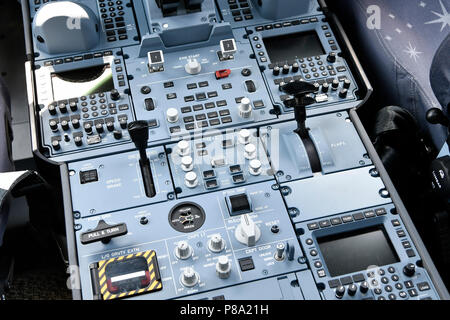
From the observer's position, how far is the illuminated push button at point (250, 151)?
2971 millimetres

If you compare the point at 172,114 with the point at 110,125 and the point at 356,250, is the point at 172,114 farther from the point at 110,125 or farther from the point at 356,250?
the point at 356,250

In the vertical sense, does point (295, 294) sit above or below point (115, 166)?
below

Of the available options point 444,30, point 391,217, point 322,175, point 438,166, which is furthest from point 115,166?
point 444,30

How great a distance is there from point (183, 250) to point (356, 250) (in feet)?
2.53

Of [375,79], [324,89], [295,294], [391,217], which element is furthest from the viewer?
[375,79]

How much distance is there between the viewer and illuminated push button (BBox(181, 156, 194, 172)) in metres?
2.92

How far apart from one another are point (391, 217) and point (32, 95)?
75.1 inches

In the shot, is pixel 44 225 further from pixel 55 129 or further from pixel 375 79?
pixel 375 79

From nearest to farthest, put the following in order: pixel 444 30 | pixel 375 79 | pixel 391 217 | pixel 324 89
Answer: pixel 391 217 → pixel 444 30 → pixel 324 89 → pixel 375 79

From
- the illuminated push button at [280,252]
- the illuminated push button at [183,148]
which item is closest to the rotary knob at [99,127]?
the illuminated push button at [183,148]

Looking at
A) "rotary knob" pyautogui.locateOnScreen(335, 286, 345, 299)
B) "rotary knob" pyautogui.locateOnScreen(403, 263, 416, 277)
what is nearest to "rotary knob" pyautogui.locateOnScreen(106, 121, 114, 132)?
"rotary knob" pyautogui.locateOnScreen(335, 286, 345, 299)

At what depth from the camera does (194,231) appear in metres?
2.79

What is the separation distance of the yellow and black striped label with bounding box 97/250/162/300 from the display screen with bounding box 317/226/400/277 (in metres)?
0.74
